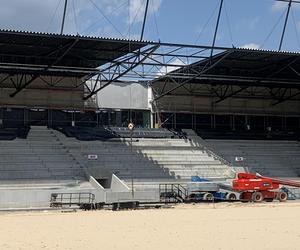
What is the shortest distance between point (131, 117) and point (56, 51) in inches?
547

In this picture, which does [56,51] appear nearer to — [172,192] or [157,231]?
[172,192]

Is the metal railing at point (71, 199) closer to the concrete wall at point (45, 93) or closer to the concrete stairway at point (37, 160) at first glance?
the concrete stairway at point (37, 160)

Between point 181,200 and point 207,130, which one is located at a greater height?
point 207,130

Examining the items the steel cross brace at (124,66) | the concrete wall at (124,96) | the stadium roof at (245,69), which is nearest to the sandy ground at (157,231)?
the steel cross brace at (124,66)

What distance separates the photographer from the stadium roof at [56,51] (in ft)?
121

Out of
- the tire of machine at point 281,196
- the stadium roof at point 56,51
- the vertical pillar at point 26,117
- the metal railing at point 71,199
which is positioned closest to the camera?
the metal railing at point 71,199

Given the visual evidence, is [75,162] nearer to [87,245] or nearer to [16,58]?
[16,58]

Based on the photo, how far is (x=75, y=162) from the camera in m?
42.0

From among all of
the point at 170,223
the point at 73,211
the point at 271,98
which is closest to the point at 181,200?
the point at 73,211

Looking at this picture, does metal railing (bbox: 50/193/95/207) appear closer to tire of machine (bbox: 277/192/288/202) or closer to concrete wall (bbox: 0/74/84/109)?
tire of machine (bbox: 277/192/288/202)

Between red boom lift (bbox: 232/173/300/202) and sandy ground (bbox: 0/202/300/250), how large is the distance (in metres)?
9.63

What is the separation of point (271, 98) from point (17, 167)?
27.8 meters

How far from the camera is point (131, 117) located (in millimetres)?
52281

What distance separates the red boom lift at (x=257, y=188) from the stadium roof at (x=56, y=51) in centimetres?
1104
